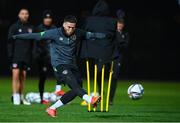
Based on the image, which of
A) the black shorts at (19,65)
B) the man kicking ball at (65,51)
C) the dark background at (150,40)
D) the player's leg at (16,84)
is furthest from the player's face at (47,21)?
the dark background at (150,40)

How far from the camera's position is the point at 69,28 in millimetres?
15820

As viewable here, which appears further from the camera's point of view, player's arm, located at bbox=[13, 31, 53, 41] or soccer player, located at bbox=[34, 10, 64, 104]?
soccer player, located at bbox=[34, 10, 64, 104]

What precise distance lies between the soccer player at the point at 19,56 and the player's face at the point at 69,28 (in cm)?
394

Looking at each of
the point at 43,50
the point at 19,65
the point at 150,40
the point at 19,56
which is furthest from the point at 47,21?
the point at 150,40

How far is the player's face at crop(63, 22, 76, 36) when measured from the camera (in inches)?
621

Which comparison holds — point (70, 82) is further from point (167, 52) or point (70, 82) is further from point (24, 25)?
point (167, 52)

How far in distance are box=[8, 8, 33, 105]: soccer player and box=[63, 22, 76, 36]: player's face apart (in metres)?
3.94

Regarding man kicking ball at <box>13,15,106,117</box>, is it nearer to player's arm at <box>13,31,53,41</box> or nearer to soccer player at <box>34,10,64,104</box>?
player's arm at <box>13,31,53,41</box>

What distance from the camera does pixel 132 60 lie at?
34656 mm

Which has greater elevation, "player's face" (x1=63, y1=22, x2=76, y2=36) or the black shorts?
"player's face" (x1=63, y1=22, x2=76, y2=36)

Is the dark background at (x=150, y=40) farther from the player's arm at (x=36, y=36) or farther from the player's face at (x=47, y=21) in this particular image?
the player's arm at (x=36, y=36)

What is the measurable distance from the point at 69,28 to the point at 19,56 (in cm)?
420

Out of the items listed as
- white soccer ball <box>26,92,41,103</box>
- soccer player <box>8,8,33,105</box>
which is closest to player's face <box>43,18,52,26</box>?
soccer player <box>8,8,33,105</box>

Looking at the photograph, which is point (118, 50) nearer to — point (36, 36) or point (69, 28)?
point (69, 28)
